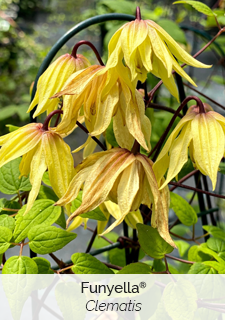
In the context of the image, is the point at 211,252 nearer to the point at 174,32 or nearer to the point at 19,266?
the point at 19,266

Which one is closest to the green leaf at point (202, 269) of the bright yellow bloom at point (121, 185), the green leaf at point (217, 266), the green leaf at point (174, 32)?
the green leaf at point (217, 266)

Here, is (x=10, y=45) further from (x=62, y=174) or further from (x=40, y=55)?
(x=62, y=174)

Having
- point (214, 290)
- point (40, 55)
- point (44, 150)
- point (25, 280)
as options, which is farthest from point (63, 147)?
point (40, 55)

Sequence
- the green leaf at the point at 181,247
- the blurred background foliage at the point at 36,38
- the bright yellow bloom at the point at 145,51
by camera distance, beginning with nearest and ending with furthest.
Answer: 1. the bright yellow bloom at the point at 145,51
2. the green leaf at the point at 181,247
3. the blurred background foliage at the point at 36,38

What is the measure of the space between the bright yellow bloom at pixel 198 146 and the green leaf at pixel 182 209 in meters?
0.12

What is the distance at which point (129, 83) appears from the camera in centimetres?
29

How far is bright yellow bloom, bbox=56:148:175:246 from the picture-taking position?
291mm

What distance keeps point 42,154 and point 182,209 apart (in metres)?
0.23

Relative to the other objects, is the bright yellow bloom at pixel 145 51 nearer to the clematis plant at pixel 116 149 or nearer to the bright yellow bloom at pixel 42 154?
the clematis plant at pixel 116 149

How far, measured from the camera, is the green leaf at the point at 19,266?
0.30m

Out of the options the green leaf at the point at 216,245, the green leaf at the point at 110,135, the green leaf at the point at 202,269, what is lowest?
the green leaf at the point at 216,245

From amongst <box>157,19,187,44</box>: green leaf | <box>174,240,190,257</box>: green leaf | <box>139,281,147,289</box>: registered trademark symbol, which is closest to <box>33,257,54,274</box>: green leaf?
<box>139,281,147,289</box>: registered trademark symbol

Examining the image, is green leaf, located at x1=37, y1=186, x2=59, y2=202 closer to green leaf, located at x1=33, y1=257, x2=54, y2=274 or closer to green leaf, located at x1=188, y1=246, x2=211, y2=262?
green leaf, located at x1=33, y1=257, x2=54, y2=274

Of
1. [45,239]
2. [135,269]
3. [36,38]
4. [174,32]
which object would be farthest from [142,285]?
[36,38]
